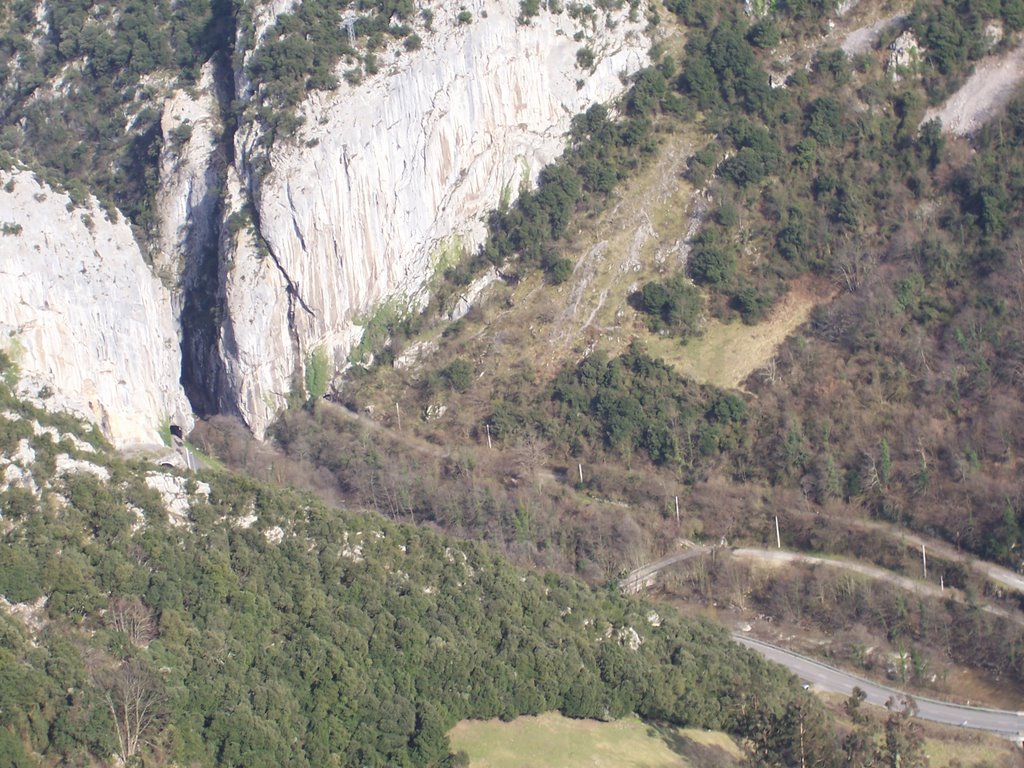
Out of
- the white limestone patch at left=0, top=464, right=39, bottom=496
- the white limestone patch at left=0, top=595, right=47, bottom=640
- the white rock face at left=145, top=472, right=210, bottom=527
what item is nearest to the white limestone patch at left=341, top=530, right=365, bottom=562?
the white rock face at left=145, top=472, right=210, bottom=527

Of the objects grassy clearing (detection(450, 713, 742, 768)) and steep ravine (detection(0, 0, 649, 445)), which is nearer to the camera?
grassy clearing (detection(450, 713, 742, 768))

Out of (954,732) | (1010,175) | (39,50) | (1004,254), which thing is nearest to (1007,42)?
(1010,175)

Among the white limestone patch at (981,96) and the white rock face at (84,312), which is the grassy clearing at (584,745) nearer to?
the white rock face at (84,312)

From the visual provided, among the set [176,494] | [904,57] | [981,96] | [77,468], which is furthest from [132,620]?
[981,96]

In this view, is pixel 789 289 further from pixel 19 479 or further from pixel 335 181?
pixel 19 479

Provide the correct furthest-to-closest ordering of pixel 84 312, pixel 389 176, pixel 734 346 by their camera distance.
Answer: pixel 389 176
pixel 734 346
pixel 84 312

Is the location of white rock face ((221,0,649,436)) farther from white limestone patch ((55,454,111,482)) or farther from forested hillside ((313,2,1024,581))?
white limestone patch ((55,454,111,482))

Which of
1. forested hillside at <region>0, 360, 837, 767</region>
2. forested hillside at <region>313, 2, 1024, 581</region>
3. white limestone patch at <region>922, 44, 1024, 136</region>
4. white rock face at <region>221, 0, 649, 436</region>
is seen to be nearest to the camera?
forested hillside at <region>0, 360, 837, 767</region>
